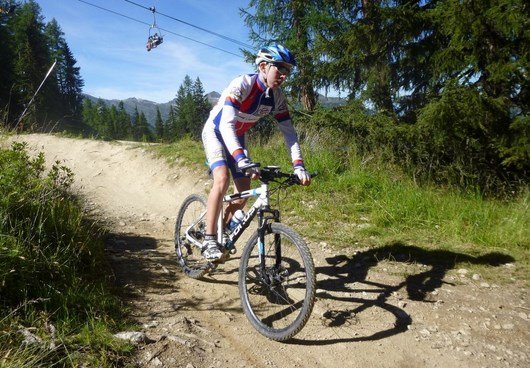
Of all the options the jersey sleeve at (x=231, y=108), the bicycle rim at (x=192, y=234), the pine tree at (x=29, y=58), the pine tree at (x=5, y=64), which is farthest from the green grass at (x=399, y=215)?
the pine tree at (x=29, y=58)

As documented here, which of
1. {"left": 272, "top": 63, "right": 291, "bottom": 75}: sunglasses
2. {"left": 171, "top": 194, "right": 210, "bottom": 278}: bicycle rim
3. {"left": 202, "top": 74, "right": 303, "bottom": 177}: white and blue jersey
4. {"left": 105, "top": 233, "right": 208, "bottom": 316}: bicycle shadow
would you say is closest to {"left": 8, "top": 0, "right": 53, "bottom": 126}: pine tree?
{"left": 105, "top": 233, "right": 208, "bottom": 316}: bicycle shadow

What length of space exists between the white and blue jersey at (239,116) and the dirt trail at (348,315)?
1559 millimetres

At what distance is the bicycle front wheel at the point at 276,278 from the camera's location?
10.6 feet

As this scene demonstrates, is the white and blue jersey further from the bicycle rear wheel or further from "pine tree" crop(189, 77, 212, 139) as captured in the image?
"pine tree" crop(189, 77, 212, 139)

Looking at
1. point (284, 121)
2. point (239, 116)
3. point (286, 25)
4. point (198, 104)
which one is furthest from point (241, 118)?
point (198, 104)

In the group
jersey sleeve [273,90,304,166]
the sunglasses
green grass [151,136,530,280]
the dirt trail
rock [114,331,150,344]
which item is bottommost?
the dirt trail

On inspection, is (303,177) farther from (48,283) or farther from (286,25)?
(286,25)

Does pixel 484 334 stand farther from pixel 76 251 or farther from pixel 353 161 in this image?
pixel 353 161

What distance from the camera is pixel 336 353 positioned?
3.04m

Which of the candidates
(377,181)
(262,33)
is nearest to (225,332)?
(377,181)

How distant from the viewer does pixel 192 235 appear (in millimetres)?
4719

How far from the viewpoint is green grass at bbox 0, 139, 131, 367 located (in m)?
2.42

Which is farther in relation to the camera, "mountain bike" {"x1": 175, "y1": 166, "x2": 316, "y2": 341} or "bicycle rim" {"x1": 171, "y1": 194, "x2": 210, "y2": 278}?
"bicycle rim" {"x1": 171, "y1": 194, "x2": 210, "y2": 278}

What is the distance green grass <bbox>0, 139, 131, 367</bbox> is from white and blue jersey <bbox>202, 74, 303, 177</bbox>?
170 centimetres
